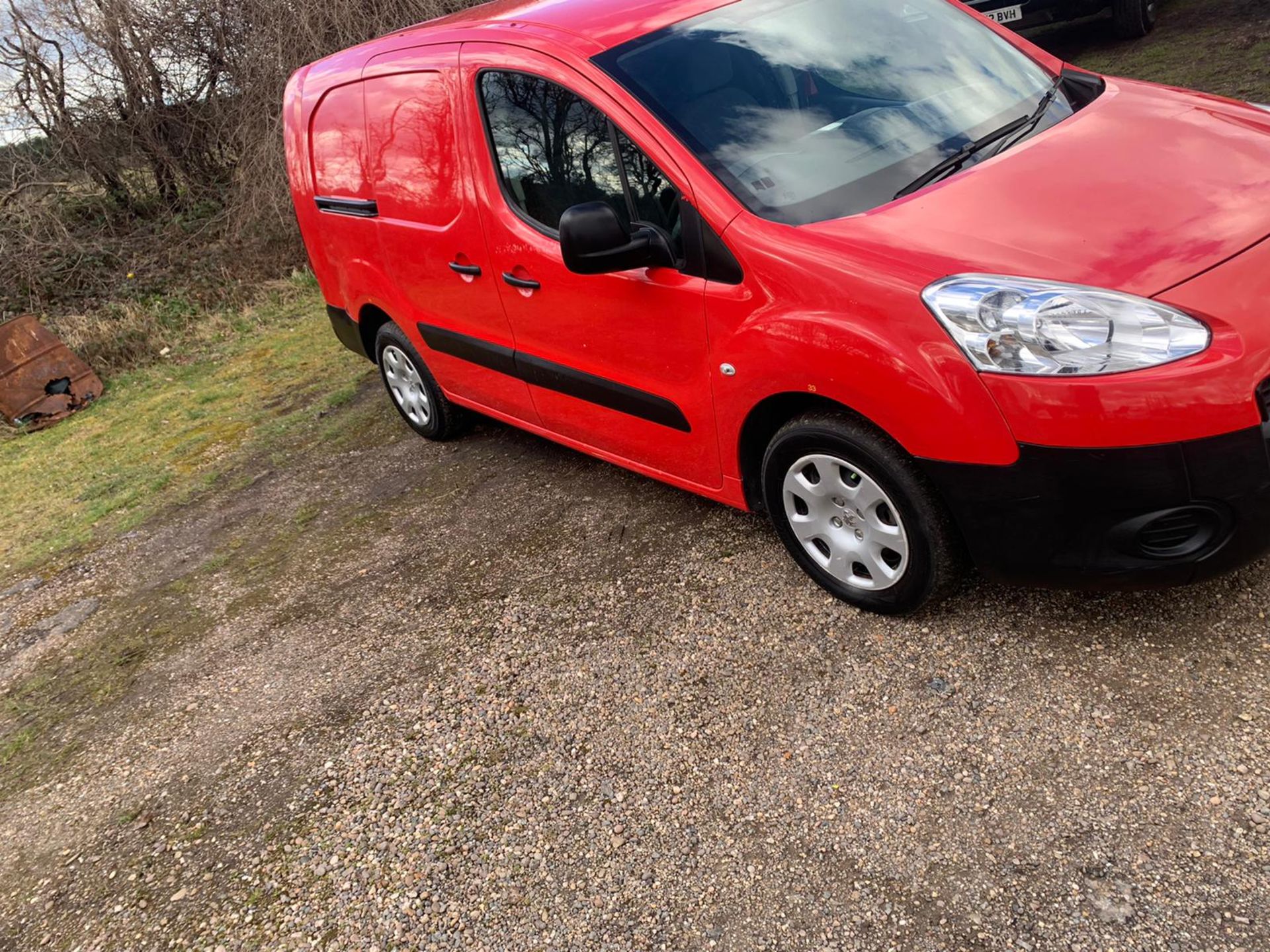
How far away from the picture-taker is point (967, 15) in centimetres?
370

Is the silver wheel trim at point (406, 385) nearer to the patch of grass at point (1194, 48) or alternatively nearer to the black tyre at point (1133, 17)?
the patch of grass at point (1194, 48)

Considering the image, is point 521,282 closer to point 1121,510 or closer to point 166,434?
point 1121,510

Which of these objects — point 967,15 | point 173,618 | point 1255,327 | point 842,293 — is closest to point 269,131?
point 173,618

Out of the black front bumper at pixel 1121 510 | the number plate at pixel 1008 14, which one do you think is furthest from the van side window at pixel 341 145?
the number plate at pixel 1008 14

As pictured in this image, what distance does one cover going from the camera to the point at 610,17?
3.41 meters

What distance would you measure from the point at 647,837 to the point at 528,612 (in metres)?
1.22

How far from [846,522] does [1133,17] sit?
316 inches

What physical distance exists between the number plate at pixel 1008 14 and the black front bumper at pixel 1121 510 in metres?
7.49

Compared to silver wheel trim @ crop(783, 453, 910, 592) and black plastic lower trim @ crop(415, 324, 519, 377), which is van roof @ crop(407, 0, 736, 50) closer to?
black plastic lower trim @ crop(415, 324, 519, 377)

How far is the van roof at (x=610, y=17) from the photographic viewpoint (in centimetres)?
332

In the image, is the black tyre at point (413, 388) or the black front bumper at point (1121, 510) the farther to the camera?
the black tyre at point (413, 388)

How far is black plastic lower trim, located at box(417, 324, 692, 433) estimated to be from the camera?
11.2 ft

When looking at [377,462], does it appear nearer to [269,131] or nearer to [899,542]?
[899,542]

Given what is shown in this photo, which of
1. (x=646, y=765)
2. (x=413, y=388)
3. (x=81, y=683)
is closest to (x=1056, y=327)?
(x=646, y=765)
